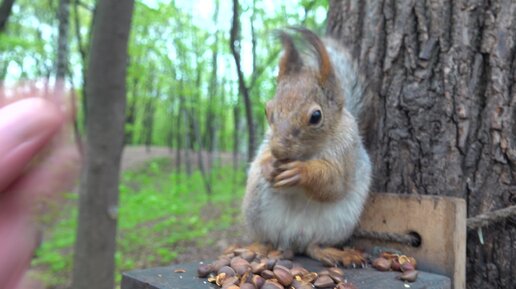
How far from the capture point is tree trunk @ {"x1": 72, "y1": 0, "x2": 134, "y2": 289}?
107 inches

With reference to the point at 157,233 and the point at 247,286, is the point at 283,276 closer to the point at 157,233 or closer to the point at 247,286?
the point at 247,286

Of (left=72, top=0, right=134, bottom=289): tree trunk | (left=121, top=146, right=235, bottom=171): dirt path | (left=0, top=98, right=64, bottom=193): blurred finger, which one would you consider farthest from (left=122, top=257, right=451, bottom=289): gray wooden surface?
(left=121, top=146, right=235, bottom=171): dirt path

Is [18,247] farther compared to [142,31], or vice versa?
[142,31]

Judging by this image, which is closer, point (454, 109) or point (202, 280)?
point (202, 280)

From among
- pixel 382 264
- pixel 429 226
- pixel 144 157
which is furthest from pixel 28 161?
pixel 144 157

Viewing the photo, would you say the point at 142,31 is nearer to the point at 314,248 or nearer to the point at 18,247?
the point at 314,248

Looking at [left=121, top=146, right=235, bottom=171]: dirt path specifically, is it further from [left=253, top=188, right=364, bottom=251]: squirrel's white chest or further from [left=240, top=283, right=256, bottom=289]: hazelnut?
[left=240, top=283, right=256, bottom=289]: hazelnut

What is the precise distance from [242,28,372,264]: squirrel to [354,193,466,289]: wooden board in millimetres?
80

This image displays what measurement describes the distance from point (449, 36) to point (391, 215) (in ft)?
1.95

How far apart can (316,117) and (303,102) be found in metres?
0.06

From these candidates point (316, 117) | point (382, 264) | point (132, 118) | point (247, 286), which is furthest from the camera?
point (132, 118)

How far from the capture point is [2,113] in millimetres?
499

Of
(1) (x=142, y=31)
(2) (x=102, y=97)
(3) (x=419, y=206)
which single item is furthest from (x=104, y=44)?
(1) (x=142, y=31)

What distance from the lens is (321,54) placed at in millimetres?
1503
